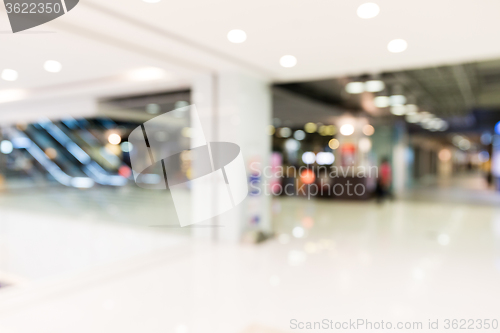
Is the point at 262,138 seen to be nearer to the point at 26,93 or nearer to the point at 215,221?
the point at 215,221

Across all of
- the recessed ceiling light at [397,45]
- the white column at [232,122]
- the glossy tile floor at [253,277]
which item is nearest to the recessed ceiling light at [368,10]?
the recessed ceiling light at [397,45]

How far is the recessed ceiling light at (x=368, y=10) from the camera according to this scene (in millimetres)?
3238

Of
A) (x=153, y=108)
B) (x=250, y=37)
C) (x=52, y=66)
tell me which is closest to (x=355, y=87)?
(x=250, y=37)

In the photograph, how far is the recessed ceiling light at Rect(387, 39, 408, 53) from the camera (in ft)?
13.9

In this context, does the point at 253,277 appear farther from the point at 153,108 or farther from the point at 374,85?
the point at 153,108

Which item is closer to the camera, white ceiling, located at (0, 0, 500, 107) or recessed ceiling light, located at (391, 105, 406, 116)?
white ceiling, located at (0, 0, 500, 107)

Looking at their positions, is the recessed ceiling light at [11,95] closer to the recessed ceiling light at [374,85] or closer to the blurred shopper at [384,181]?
the recessed ceiling light at [374,85]

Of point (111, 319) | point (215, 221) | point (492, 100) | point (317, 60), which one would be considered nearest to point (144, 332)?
point (111, 319)

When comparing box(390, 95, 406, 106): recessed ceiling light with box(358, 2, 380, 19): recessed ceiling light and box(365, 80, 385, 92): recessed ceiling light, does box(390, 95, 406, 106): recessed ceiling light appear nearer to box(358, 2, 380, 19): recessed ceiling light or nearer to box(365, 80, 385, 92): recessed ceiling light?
box(365, 80, 385, 92): recessed ceiling light

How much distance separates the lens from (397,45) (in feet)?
14.4

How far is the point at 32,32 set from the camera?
3.80 meters

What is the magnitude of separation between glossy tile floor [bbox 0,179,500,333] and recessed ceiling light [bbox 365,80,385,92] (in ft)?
10.1

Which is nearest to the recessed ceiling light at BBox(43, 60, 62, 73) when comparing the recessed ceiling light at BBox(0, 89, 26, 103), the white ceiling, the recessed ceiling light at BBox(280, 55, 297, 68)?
the white ceiling

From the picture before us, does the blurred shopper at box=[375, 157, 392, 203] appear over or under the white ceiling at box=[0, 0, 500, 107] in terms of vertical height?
under
